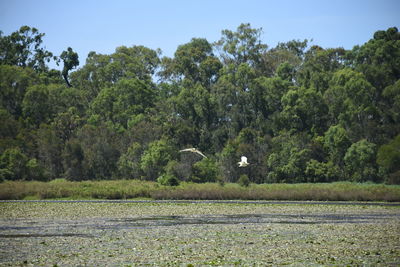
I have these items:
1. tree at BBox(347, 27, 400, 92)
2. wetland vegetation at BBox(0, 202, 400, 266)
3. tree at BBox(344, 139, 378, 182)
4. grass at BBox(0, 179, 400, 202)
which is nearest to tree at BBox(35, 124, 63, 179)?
grass at BBox(0, 179, 400, 202)

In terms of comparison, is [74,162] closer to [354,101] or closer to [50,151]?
[50,151]

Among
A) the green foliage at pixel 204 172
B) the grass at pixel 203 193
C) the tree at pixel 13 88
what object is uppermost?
the tree at pixel 13 88

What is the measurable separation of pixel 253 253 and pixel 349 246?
14.5 feet

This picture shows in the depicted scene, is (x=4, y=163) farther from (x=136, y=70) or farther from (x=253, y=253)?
(x=253, y=253)

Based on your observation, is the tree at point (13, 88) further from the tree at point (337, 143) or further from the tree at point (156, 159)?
the tree at point (337, 143)

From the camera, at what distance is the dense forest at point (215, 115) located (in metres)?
86.4

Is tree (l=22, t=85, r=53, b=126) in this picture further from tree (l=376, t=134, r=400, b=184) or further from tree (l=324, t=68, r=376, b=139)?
tree (l=376, t=134, r=400, b=184)

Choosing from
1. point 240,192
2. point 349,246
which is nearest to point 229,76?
point 240,192

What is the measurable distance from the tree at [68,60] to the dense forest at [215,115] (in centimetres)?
456

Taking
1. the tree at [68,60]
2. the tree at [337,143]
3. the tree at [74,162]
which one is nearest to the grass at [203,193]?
the tree at [337,143]

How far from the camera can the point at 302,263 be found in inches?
923

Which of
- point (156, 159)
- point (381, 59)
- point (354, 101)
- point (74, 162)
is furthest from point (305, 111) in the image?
point (74, 162)

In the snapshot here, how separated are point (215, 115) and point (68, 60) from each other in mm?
44250

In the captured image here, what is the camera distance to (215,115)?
4200 inches
